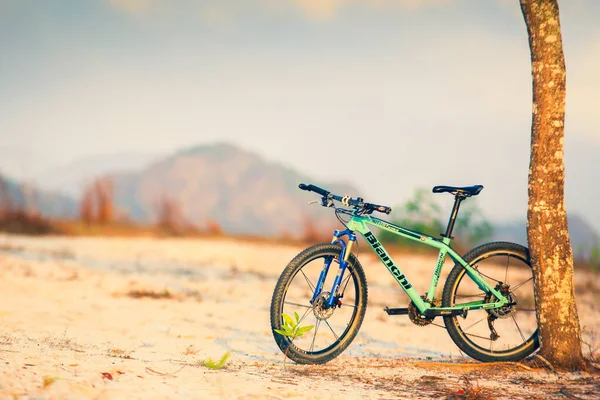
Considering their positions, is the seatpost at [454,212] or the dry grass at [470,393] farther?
the seatpost at [454,212]

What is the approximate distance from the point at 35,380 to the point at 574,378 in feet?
11.6

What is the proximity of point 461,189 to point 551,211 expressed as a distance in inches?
26.8

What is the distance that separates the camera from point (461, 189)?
14.1 ft

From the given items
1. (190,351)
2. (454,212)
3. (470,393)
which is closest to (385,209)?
(454,212)

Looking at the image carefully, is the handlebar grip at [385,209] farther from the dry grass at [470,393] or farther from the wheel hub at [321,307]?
the dry grass at [470,393]

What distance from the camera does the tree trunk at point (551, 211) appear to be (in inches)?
163

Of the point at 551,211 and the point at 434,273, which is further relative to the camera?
the point at 434,273

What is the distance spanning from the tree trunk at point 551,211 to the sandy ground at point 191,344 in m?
0.28

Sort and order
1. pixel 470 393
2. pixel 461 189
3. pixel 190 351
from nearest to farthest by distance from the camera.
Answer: pixel 470 393, pixel 461 189, pixel 190 351

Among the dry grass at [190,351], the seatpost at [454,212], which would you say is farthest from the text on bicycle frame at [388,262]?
the dry grass at [190,351]

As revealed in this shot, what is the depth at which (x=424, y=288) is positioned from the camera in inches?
373

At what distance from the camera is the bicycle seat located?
426cm

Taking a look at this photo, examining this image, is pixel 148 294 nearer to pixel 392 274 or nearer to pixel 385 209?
pixel 392 274

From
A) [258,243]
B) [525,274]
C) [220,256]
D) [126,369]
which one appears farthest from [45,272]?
[525,274]
